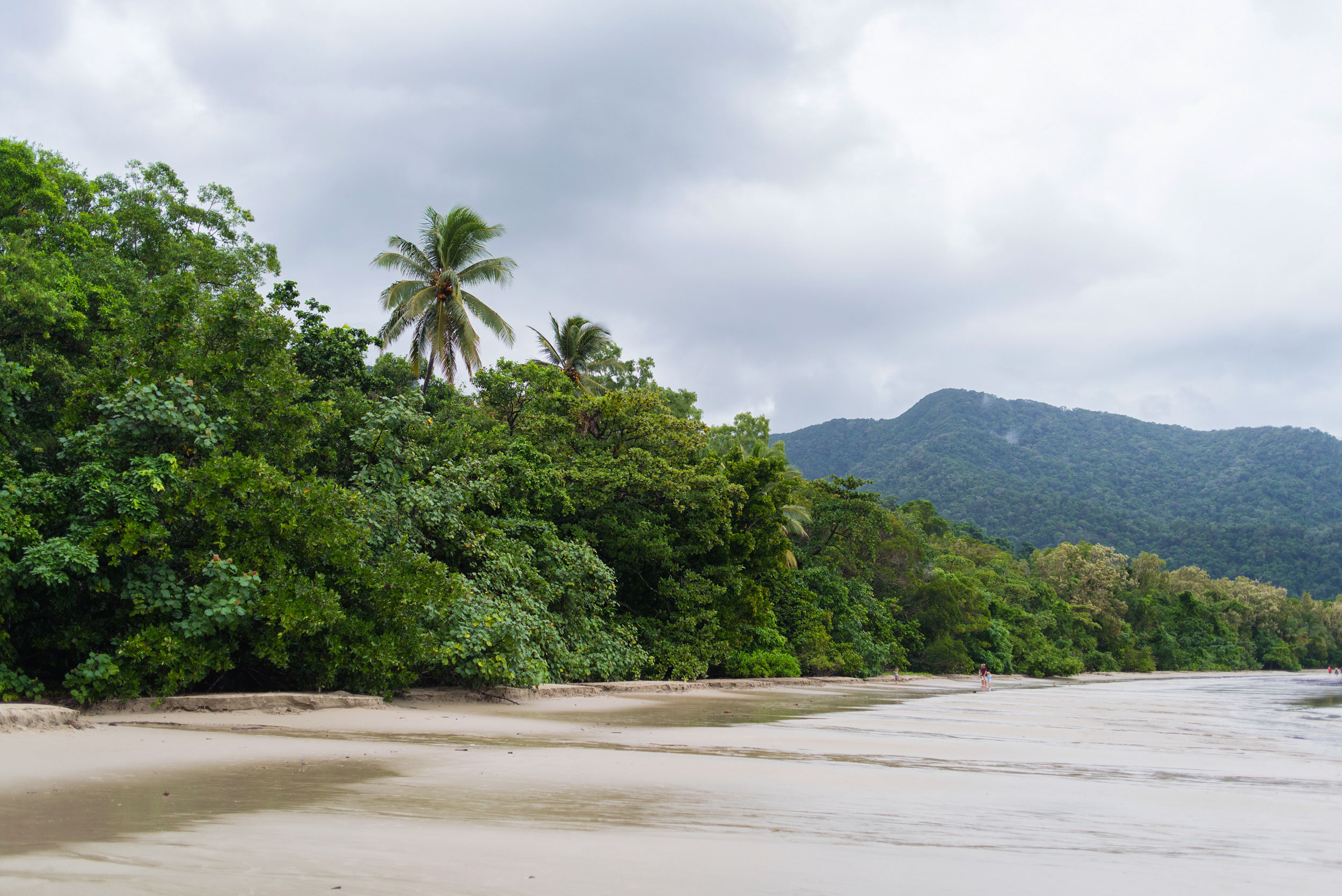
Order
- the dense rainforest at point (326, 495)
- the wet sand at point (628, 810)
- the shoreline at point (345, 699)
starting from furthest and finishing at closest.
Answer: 1. the dense rainforest at point (326, 495)
2. the shoreline at point (345, 699)
3. the wet sand at point (628, 810)

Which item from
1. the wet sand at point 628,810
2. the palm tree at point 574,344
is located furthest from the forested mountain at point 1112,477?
the wet sand at point 628,810

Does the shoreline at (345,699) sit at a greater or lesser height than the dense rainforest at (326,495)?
lesser

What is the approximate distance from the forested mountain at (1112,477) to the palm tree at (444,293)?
96529mm

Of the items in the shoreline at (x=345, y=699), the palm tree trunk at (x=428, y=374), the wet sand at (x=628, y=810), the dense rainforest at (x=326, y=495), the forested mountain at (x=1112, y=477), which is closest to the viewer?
the wet sand at (x=628, y=810)

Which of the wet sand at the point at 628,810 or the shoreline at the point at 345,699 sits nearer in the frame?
the wet sand at the point at 628,810

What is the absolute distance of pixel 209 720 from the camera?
8688 millimetres

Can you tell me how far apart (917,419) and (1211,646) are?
111 m

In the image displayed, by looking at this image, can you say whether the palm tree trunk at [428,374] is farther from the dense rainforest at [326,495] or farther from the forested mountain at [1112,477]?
the forested mountain at [1112,477]

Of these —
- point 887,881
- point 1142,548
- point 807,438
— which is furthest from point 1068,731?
point 807,438

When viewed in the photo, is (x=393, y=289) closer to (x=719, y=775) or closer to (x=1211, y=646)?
(x=719, y=775)

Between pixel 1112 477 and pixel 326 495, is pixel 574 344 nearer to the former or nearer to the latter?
pixel 326 495

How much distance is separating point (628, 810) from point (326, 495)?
22.4 ft

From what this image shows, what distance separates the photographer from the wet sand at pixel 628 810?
3.39m

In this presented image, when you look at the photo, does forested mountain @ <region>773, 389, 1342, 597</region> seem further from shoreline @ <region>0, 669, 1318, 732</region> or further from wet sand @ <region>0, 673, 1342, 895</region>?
wet sand @ <region>0, 673, 1342, 895</region>
